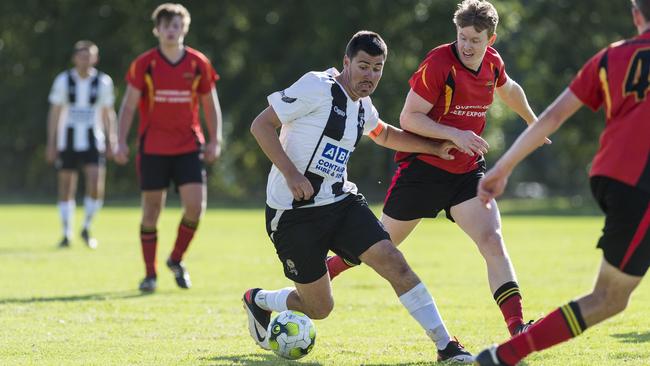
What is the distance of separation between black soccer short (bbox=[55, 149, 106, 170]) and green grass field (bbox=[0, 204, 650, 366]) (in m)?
1.16

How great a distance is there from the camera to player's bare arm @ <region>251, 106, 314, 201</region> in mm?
6141

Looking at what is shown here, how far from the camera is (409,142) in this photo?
684cm

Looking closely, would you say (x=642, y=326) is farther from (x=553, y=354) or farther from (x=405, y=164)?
(x=405, y=164)

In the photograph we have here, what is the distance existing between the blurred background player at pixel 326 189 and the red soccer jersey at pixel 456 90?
0.50 metres

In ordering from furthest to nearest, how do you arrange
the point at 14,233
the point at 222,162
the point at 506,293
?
the point at 222,162 → the point at 14,233 → the point at 506,293

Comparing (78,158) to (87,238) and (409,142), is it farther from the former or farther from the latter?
(409,142)

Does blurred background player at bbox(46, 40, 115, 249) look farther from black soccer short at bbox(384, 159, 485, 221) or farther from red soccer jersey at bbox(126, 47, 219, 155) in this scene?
black soccer short at bbox(384, 159, 485, 221)

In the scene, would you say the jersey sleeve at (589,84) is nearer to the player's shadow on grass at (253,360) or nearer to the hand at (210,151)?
the player's shadow on grass at (253,360)

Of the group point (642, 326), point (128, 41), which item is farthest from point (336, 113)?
point (128, 41)

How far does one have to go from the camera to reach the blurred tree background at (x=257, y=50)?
1289 inches

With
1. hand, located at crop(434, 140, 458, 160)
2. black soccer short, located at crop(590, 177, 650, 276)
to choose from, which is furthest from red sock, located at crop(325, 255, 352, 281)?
black soccer short, located at crop(590, 177, 650, 276)

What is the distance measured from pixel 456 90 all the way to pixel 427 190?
0.68 metres

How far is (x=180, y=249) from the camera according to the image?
33.5ft

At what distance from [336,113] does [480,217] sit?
47.9 inches
